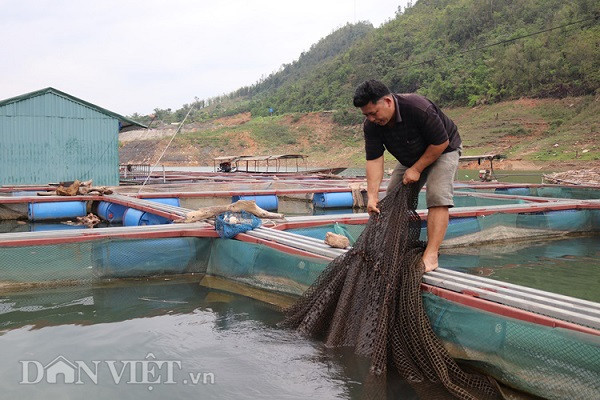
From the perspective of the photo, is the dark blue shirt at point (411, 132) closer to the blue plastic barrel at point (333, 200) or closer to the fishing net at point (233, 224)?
the fishing net at point (233, 224)

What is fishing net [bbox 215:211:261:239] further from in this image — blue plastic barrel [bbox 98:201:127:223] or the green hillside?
the green hillside

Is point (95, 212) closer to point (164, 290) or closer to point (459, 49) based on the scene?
point (164, 290)

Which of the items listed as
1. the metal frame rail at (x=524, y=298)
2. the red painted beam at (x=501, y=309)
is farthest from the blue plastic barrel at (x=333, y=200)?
the red painted beam at (x=501, y=309)

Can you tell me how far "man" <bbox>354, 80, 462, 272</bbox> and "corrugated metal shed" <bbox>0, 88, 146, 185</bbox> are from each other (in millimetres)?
15062

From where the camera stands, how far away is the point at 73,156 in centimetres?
1719

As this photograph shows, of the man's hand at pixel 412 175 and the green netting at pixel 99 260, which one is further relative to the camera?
the green netting at pixel 99 260

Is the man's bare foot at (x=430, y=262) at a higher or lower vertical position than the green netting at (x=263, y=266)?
higher

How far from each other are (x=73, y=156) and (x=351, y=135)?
52031mm

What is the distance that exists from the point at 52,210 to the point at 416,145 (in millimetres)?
9754

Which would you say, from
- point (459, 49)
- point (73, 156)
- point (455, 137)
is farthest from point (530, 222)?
point (459, 49)

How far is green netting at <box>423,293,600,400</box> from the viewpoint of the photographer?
2654mm

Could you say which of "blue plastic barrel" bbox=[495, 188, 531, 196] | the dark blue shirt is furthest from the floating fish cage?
"blue plastic barrel" bbox=[495, 188, 531, 196]

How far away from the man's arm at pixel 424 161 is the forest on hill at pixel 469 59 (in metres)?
29.7

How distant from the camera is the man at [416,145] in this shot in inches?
151
